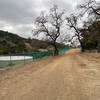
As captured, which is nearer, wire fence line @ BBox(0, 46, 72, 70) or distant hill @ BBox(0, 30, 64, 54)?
wire fence line @ BBox(0, 46, 72, 70)

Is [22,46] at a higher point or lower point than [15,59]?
higher

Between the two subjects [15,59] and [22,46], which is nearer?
[15,59]

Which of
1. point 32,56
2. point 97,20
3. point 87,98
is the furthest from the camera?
point 97,20

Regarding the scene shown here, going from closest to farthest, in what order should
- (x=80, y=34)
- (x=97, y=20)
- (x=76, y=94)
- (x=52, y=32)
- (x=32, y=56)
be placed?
(x=76, y=94)
(x=32, y=56)
(x=97, y=20)
(x=52, y=32)
(x=80, y=34)

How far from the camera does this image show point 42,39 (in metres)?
33.4

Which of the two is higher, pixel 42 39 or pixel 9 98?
pixel 42 39

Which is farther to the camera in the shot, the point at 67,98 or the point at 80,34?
the point at 80,34

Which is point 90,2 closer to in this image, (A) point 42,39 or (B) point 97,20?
(B) point 97,20

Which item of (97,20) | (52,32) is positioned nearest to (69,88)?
(97,20)

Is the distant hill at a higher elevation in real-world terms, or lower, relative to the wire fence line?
higher

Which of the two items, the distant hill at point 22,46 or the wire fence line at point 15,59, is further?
the distant hill at point 22,46

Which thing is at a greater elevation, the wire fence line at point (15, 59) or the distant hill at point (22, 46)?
the distant hill at point (22, 46)

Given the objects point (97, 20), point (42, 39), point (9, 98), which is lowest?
point (9, 98)

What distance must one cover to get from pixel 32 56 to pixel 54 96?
15.4 metres
